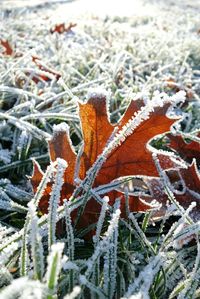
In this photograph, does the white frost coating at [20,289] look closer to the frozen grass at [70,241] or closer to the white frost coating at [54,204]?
the frozen grass at [70,241]

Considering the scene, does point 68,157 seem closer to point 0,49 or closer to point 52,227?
point 52,227

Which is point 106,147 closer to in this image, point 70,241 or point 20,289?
point 70,241

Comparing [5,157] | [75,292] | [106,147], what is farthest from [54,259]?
[5,157]

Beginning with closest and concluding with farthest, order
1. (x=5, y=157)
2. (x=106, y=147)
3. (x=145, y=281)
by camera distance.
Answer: (x=145, y=281) < (x=106, y=147) < (x=5, y=157)

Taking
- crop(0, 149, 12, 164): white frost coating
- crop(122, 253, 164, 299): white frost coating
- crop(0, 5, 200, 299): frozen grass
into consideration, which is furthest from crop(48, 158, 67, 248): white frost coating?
crop(0, 149, 12, 164): white frost coating

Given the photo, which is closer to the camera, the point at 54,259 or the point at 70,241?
the point at 54,259

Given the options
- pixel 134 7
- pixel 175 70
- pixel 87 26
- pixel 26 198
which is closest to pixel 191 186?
pixel 26 198

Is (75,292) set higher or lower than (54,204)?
lower

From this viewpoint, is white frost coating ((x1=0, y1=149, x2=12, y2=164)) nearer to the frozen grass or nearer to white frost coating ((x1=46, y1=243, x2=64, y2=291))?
the frozen grass

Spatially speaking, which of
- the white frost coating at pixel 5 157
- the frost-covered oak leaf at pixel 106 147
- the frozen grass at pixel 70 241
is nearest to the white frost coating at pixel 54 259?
the frozen grass at pixel 70 241
